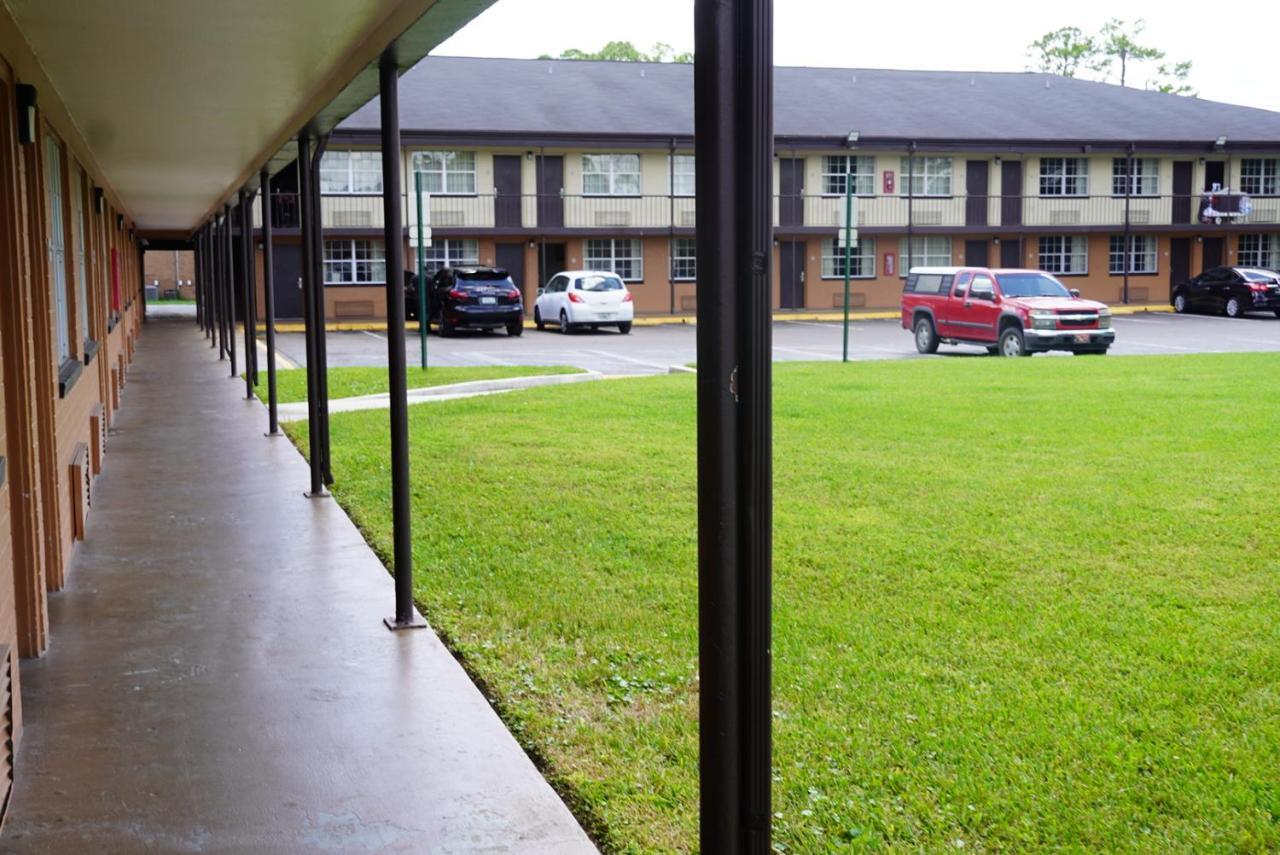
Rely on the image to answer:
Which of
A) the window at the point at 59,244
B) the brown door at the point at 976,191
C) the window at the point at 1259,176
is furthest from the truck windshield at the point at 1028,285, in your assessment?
the window at the point at 1259,176

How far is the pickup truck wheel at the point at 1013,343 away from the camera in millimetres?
23750

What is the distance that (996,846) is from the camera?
396 centimetres

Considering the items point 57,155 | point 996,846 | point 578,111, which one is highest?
point 578,111

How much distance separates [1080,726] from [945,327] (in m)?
20.8

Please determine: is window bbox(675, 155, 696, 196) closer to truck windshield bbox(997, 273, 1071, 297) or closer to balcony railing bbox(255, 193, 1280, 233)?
balcony railing bbox(255, 193, 1280, 233)

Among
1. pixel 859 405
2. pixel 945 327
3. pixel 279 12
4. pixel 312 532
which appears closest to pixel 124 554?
pixel 312 532

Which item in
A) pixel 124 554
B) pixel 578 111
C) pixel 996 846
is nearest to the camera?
pixel 996 846

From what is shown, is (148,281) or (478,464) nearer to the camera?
(478,464)

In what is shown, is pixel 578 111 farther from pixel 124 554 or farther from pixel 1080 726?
pixel 1080 726

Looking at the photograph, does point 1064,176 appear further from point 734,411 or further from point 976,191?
point 734,411

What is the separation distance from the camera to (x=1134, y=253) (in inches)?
1735

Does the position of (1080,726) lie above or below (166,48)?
below

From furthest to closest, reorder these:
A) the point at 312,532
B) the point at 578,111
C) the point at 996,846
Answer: the point at 578,111 → the point at 312,532 → the point at 996,846

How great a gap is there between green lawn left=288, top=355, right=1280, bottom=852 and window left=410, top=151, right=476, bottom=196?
86.0ft
